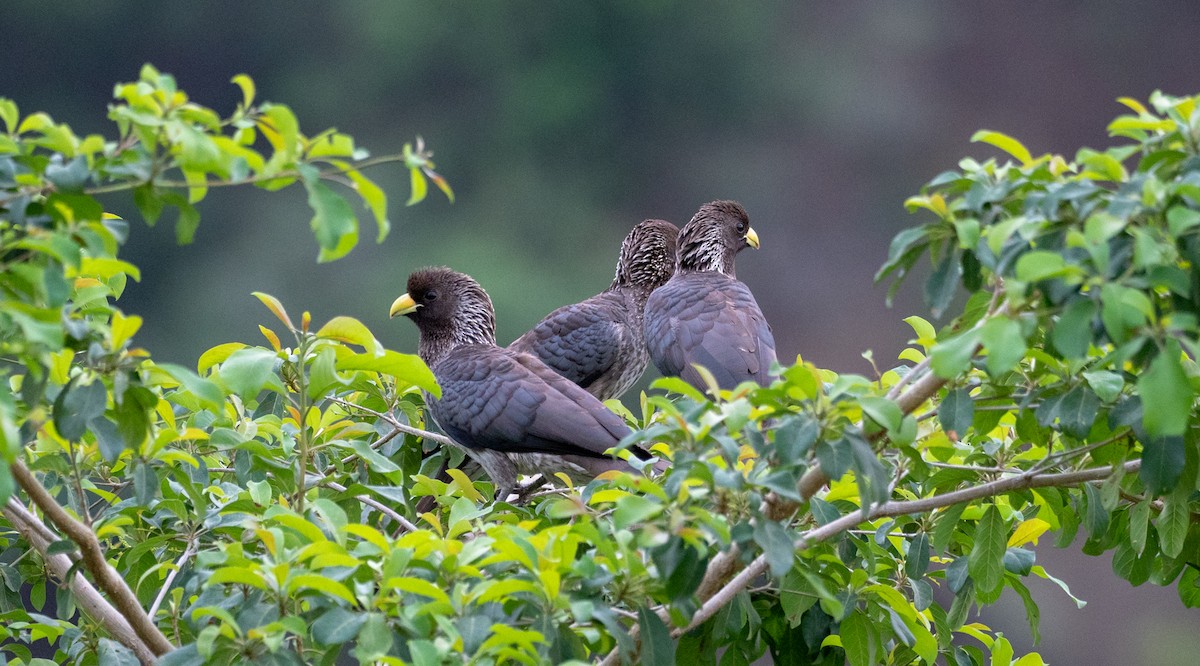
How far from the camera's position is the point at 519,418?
369cm

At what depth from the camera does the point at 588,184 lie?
17.5 m

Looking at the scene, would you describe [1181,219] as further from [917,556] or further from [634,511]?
[917,556]

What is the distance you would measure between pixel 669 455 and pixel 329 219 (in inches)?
29.8

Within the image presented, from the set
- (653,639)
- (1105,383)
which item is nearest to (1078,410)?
(1105,383)

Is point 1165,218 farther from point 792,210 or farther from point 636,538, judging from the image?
point 792,210

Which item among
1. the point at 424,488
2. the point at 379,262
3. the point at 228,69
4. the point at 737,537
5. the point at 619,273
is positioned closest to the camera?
the point at 737,537

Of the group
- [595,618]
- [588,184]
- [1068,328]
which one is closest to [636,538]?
[595,618]

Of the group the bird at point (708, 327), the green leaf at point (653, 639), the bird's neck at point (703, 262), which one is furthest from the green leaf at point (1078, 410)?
the bird's neck at point (703, 262)

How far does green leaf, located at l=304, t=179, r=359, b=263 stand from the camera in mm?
1740

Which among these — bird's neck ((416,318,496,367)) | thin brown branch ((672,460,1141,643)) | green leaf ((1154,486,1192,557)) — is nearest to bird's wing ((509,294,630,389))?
bird's neck ((416,318,496,367))

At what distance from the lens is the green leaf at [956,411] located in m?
2.04

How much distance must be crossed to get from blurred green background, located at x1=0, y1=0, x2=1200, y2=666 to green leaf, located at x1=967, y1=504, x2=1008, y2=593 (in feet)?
38.0

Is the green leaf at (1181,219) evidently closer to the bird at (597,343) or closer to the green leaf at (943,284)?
the green leaf at (943,284)

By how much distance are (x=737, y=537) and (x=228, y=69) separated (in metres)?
16.5
